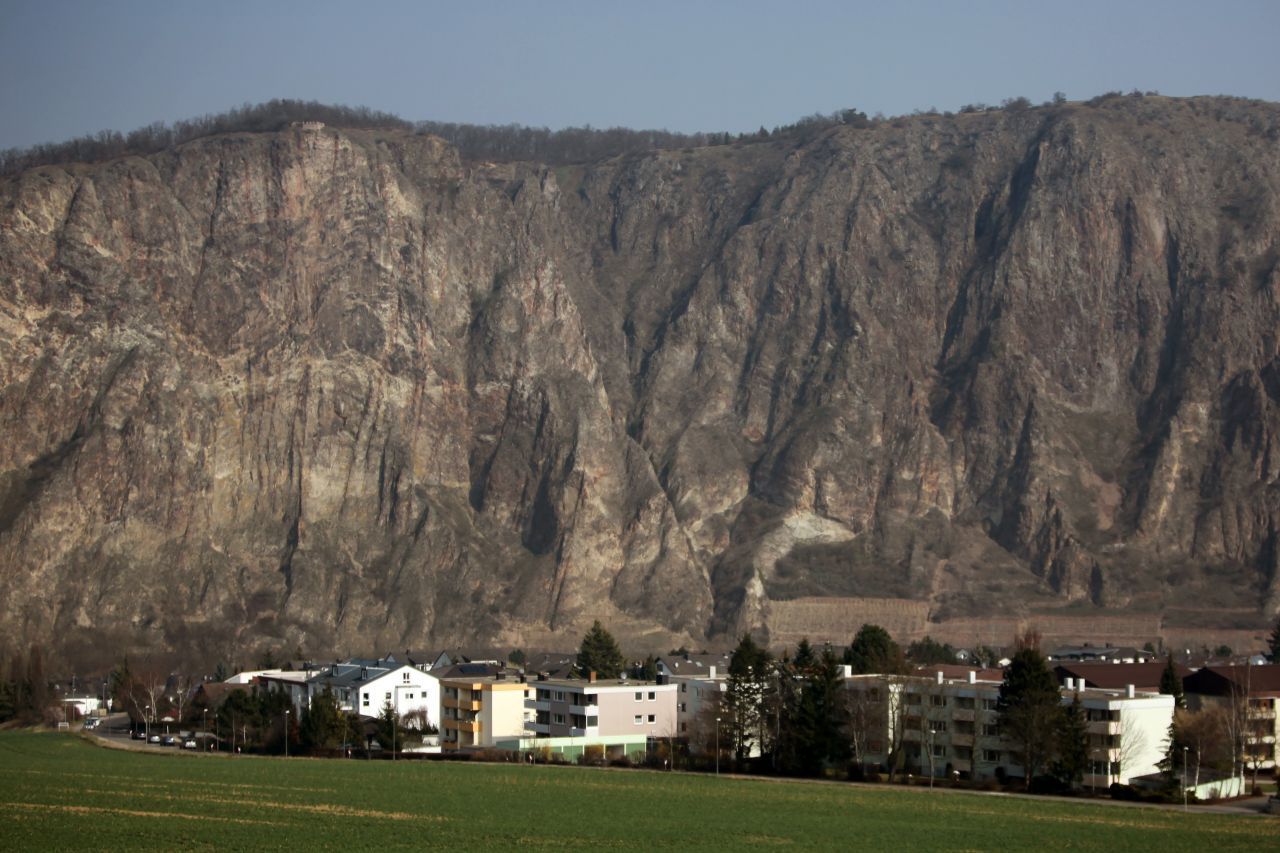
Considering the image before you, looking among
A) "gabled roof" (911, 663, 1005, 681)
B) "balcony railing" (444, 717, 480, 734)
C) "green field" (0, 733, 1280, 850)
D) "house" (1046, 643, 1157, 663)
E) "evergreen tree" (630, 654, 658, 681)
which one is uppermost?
"house" (1046, 643, 1157, 663)

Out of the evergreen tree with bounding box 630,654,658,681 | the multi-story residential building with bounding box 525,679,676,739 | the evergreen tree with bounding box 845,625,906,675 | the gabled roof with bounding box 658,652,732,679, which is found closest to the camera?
the multi-story residential building with bounding box 525,679,676,739

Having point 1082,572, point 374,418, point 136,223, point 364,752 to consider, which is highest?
point 136,223

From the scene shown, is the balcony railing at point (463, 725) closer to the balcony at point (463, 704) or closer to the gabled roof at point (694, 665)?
the balcony at point (463, 704)

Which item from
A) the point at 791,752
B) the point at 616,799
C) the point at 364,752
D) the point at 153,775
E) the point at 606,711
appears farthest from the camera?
the point at 606,711

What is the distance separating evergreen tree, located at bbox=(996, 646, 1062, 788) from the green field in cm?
649

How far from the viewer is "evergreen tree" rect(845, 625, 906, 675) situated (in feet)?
352

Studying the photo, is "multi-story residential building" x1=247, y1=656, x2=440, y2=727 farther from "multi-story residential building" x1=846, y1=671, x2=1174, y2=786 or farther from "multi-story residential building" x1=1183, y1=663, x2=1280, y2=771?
"multi-story residential building" x1=1183, y1=663, x2=1280, y2=771

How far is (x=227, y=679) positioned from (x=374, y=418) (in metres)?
51.7

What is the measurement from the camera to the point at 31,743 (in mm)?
97688

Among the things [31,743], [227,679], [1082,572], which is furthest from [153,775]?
[1082,572]

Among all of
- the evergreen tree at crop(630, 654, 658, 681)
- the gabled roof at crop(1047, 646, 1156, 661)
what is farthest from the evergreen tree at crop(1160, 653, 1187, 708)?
the gabled roof at crop(1047, 646, 1156, 661)

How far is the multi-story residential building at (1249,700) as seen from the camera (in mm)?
86812

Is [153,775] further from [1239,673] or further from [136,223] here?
[136,223]

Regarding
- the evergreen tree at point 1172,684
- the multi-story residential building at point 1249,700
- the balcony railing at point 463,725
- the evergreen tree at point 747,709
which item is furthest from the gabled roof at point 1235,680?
the balcony railing at point 463,725
